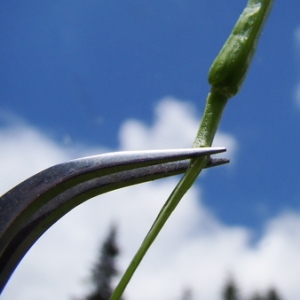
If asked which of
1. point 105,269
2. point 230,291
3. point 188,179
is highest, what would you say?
point 230,291

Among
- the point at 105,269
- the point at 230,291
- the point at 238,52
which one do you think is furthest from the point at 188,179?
the point at 230,291

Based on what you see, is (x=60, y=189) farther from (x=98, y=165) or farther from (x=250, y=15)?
(x=250, y=15)

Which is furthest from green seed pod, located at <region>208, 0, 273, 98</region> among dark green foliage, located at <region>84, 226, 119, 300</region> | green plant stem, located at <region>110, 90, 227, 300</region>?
dark green foliage, located at <region>84, 226, 119, 300</region>

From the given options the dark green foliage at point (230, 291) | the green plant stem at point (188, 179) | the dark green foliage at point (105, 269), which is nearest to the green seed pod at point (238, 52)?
the green plant stem at point (188, 179)

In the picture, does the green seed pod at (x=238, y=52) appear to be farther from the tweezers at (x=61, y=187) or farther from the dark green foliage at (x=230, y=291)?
the dark green foliage at (x=230, y=291)

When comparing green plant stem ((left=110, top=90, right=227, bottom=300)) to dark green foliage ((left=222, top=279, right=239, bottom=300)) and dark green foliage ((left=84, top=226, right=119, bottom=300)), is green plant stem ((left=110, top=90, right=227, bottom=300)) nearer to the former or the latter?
dark green foliage ((left=84, top=226, right=119, bottom=300))

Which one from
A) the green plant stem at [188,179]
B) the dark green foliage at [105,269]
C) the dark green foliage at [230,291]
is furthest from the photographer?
the dark green foliage at [230,291]

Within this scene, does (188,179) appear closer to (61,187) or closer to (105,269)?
(61,187)
